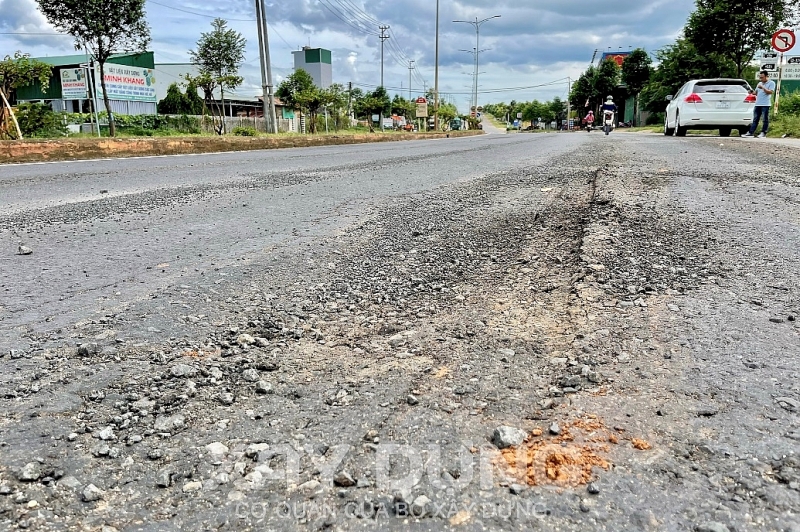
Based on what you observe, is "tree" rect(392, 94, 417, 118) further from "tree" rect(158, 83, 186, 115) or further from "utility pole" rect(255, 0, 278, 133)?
"utility pole" rect(255, 0, 278, 133)

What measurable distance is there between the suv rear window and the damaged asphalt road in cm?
1209

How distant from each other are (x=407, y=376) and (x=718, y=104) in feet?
49.2

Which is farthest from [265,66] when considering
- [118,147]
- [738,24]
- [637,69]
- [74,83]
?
[637,69]

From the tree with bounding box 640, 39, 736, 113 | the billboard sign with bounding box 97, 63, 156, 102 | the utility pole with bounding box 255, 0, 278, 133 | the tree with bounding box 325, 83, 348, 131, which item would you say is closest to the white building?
the tree with bounding box 325, 83, 348, 131

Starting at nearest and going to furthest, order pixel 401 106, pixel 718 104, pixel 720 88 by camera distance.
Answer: pixel 718 104
pixel 720 88
pixel 401 106

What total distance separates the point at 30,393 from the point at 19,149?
10.6 meters

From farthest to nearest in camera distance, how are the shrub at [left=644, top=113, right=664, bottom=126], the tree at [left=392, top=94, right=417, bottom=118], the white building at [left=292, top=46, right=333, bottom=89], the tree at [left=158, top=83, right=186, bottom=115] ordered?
the white building at [left=292, top=46, right=333, bottom=89]
the tree at [left=392, top=94, right=417, bottom=118]
the tree at [left=158, top=83, right=186, bottom=115]
the shrub at [left=644, top=113, right=664, bottom=126]

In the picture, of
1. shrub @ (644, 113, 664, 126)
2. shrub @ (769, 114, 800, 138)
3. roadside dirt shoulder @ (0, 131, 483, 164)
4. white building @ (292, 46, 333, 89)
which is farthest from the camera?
white building @ (292, 46, 333, 89)

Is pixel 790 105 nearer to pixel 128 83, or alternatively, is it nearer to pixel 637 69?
pixel 128 83

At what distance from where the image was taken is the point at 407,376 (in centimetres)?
178

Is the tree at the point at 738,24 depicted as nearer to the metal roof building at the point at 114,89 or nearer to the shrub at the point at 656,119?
the shrub at the point at 656,119

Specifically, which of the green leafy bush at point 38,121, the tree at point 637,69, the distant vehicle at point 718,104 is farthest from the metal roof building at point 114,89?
the tree at point 637,69

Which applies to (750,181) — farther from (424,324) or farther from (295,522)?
(295,522)

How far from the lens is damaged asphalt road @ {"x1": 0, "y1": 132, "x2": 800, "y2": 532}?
1.22 metres
